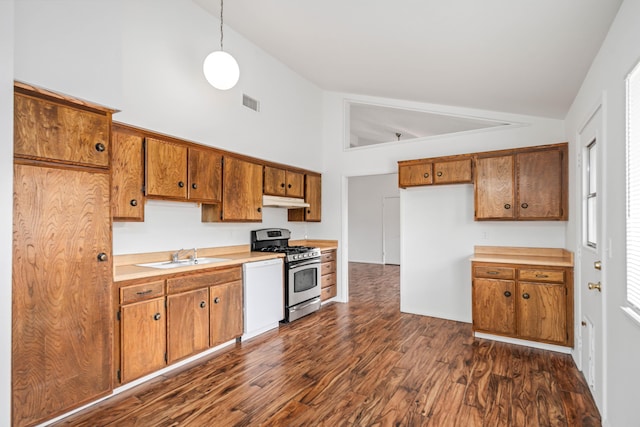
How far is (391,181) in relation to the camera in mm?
9414

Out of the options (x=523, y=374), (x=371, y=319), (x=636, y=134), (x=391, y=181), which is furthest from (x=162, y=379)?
(x=391, y=181)

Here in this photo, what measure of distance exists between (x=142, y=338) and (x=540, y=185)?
424 cm

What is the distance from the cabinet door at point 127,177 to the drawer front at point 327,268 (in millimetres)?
2838

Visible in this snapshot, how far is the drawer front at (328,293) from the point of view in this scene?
5.06 metres

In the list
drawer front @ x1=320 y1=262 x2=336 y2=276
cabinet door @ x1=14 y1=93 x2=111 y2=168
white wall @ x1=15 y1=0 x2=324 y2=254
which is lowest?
drawer front @ x1=320 y1=262 x2=336 y2=276

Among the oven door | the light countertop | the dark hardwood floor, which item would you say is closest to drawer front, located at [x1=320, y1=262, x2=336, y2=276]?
the oven door

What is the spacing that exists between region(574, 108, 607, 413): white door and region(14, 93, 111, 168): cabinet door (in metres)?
3.38

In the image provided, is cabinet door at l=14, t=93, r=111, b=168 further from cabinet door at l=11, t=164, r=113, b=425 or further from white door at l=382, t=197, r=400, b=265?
white door at l=382, t=197, r=400, b=265

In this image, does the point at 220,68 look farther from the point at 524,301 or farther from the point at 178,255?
the point at 524,301

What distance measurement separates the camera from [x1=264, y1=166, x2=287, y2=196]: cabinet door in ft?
14.5

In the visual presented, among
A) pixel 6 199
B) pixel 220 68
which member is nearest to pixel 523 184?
pixel 220 68

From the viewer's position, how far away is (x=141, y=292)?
2607 mm

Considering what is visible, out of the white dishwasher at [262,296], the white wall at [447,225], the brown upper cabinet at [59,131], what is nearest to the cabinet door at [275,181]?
the white dishwasher at [262,296]

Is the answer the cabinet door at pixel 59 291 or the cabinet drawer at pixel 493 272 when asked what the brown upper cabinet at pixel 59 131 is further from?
the cabinet drawer at pixel 493 272
